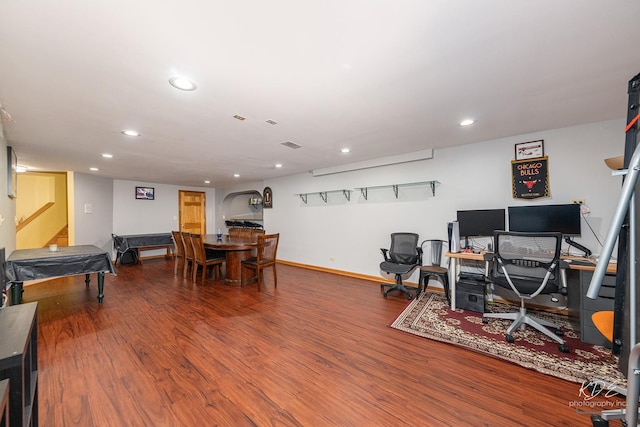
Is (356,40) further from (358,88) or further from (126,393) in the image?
(126,393)

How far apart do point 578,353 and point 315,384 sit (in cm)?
238

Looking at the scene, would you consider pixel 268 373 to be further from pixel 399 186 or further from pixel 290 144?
pixel 399 186

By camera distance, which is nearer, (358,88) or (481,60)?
(481,60)

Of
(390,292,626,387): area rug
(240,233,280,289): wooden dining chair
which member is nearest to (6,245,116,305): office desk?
(240,233,280,289): wooden dining chair

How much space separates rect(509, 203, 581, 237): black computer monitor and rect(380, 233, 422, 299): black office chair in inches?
51.3

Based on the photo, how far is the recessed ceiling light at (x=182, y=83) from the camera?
185 centimetres

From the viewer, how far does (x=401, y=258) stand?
13.2 feet

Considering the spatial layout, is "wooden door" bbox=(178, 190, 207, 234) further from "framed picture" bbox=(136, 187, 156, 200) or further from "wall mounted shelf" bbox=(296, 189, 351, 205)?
"wall mounted shelf" bbox=(296, 189, 351, 205)

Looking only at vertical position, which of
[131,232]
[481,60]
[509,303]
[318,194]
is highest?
[481,60]

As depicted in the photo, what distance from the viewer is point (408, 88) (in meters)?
2.02

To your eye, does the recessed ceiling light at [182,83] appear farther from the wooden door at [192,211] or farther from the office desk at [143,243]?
the wooden door at [192,211]

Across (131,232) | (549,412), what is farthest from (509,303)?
(131,232)

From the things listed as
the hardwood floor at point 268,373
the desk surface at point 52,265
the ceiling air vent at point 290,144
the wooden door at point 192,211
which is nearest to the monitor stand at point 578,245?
the hardwood floor at point 268,373

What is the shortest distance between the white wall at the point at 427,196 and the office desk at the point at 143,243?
109 inches
